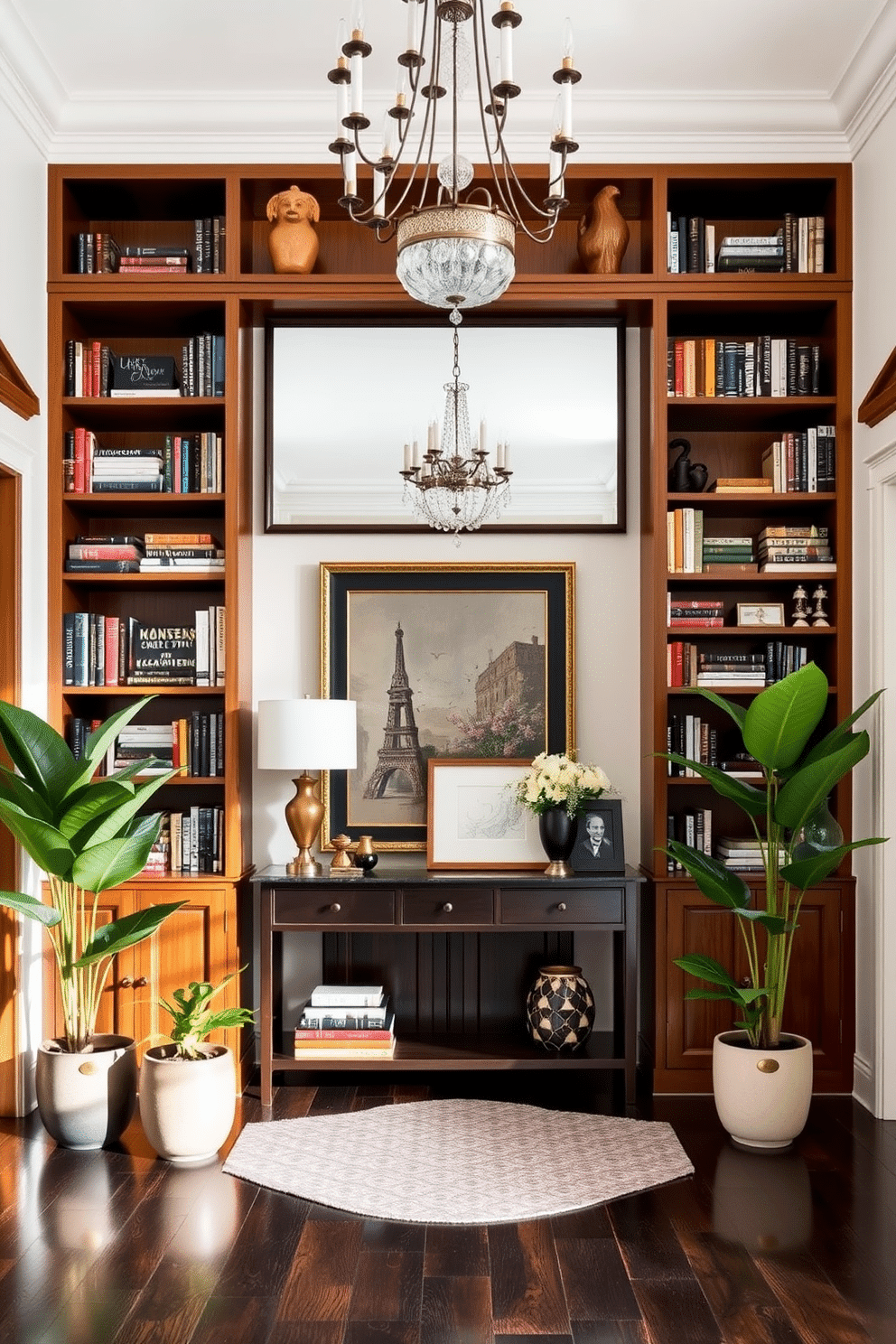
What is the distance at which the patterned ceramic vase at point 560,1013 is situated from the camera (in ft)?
13.9

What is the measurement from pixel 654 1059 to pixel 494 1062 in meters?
0.61

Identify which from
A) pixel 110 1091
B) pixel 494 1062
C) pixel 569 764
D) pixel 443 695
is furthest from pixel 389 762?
pixel 110 1091

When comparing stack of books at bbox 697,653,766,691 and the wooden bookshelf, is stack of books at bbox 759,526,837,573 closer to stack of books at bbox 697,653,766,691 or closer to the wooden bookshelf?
the wooden bookshelf

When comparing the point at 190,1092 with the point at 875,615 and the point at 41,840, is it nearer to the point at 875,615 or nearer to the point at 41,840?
the point at 41,840

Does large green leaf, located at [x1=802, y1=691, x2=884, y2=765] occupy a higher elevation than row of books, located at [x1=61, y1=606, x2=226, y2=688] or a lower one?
lower

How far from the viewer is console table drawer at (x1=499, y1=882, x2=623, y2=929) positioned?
165 inches

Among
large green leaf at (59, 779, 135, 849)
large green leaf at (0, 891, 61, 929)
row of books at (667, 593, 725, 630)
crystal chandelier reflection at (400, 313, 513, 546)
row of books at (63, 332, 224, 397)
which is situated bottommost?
large green leaf at (0, 891, 61, 929)

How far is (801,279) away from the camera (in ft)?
14.5

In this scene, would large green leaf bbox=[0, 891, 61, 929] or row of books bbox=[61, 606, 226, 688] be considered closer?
large green leaf bbox=[0, 891, 61, 929]

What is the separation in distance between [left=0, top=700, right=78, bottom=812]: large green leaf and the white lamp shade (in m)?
0.71

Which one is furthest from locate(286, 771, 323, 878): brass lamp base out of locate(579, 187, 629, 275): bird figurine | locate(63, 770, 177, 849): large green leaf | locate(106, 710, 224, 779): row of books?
locate(579, 187, 629, 275): bird figurine

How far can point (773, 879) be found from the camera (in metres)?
3.99

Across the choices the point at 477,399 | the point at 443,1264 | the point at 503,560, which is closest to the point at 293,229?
the point at 477,399

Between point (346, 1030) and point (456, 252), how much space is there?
2845 millimetres
